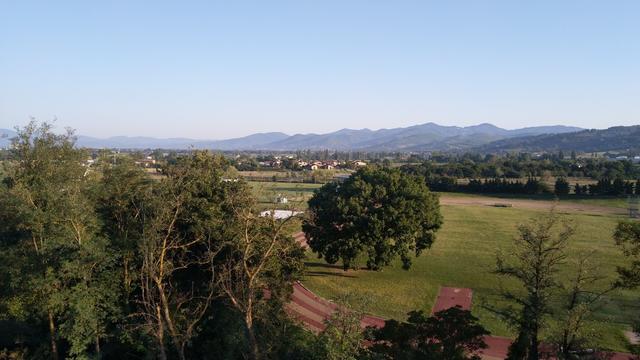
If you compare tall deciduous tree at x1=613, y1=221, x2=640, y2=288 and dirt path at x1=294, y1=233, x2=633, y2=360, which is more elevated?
tall deciduous tree at x1=613, y1=221, x2=640, y2=288

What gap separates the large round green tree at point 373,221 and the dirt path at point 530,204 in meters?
42.7

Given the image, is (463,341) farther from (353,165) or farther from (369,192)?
(353,165)

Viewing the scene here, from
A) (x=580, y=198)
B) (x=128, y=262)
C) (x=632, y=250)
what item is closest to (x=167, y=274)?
(x=128, y=262)

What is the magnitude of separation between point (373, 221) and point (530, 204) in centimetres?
5600

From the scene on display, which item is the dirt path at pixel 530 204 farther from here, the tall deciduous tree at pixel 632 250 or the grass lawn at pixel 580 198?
the tall deciduous tree at pixel 632 250

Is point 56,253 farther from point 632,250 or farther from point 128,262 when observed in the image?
point 632,250

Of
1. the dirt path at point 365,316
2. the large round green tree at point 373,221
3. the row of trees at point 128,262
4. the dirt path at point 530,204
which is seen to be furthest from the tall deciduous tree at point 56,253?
the dirt path at point 530,204

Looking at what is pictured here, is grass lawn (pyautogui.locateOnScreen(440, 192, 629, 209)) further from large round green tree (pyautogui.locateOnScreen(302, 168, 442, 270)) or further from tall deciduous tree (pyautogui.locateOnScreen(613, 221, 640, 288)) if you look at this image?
tall deciduous tree (pyautogui.locateOnScreen(613, 221, 640, 288))

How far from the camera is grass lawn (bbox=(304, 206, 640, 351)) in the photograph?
84.8ft

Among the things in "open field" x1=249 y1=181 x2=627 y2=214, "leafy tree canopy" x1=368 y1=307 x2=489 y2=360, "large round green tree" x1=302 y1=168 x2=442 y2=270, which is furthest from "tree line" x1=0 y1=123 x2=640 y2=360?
"open field" x1=249 y1=181 x2=627 y2=214

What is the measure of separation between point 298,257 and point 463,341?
1174 cm

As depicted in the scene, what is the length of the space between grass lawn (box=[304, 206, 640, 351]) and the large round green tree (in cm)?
Result: 159

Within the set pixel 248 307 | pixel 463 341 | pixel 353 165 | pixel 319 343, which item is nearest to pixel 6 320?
pixel 248 307

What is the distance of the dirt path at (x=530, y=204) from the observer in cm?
7050
